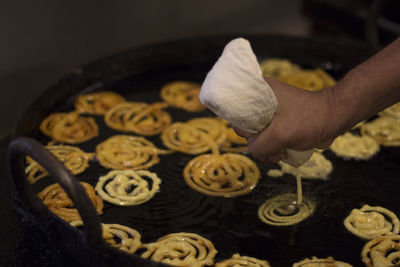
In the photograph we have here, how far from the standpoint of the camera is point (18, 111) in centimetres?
309

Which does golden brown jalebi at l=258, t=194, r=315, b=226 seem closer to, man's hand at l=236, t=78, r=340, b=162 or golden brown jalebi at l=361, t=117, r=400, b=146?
man's hand at l=236, t=78, r=340, b=162

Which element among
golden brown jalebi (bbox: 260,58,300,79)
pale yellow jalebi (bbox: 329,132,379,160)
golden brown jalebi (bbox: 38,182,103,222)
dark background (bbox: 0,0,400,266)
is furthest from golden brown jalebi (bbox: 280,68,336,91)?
golden brown jalebi (bbox: 38,182,103,222)

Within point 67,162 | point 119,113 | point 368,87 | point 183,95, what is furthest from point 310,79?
point 67,162

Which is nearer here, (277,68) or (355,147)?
(355,147)

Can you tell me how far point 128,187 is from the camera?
229 cm

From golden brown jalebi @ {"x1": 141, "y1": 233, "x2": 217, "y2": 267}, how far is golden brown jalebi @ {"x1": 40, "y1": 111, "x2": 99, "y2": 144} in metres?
0.82

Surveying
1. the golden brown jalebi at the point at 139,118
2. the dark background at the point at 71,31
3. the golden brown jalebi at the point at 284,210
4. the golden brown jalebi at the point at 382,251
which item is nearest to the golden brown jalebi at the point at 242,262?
the golden brown jalebi at the point at 284,210

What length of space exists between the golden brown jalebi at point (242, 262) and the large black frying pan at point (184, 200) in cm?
3

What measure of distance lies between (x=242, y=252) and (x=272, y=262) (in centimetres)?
11

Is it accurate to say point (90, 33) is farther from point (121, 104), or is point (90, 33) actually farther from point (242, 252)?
point (242, 252)

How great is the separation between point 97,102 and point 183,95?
0.45 m

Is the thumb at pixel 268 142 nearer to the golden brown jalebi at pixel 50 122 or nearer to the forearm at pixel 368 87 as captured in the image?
the forearm at pixel 368 87

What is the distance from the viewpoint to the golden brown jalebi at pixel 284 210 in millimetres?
2105

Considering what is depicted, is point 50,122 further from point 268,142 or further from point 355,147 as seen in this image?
point 355,147
